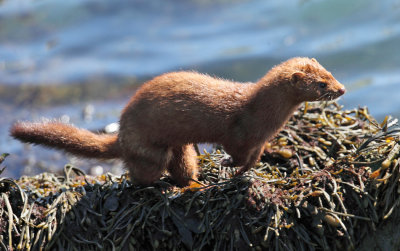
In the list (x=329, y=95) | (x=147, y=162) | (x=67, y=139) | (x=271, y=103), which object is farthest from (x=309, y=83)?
(x=67, y=139)

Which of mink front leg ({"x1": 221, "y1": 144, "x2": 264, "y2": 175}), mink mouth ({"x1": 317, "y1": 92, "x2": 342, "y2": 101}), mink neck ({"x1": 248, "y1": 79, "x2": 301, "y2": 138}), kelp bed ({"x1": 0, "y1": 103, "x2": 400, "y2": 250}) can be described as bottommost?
kelp bed ({"x1": 0, "y1": 103, "x2": 400, "y2": 250})

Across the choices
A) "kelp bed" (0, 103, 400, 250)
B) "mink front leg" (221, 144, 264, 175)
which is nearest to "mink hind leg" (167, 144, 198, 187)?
"kelp bed" (0, 103, 400, 250)

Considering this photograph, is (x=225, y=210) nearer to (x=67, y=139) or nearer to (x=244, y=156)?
(x=244, y=156)

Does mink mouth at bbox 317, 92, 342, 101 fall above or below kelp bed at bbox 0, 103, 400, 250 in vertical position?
above

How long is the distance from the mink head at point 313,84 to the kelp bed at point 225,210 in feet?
1.97

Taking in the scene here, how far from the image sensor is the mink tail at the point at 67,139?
17.8ft

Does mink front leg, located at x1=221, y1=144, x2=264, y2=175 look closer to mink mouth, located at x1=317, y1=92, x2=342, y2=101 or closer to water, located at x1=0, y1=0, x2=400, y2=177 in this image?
mink mouth, located at x1=317, y1=92, x2=342, y2=101

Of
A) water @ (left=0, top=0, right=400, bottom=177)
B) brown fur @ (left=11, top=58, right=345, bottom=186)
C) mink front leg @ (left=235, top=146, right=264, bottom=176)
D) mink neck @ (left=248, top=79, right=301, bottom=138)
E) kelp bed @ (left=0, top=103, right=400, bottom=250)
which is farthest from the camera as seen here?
water @ (left=0, top=0, right=400, bottom=177)

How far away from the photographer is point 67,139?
5.49 meters

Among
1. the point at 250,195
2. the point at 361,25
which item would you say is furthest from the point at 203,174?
the point at 361,25

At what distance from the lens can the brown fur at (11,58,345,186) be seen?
16.7 feet

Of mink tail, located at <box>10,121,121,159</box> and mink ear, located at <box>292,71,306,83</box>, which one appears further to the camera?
mink tail, located at <box>10,121,121,159</box>

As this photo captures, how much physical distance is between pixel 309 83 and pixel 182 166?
153 cm

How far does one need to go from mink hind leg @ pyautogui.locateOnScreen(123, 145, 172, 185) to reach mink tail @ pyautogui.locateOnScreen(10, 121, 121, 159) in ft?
0.85
